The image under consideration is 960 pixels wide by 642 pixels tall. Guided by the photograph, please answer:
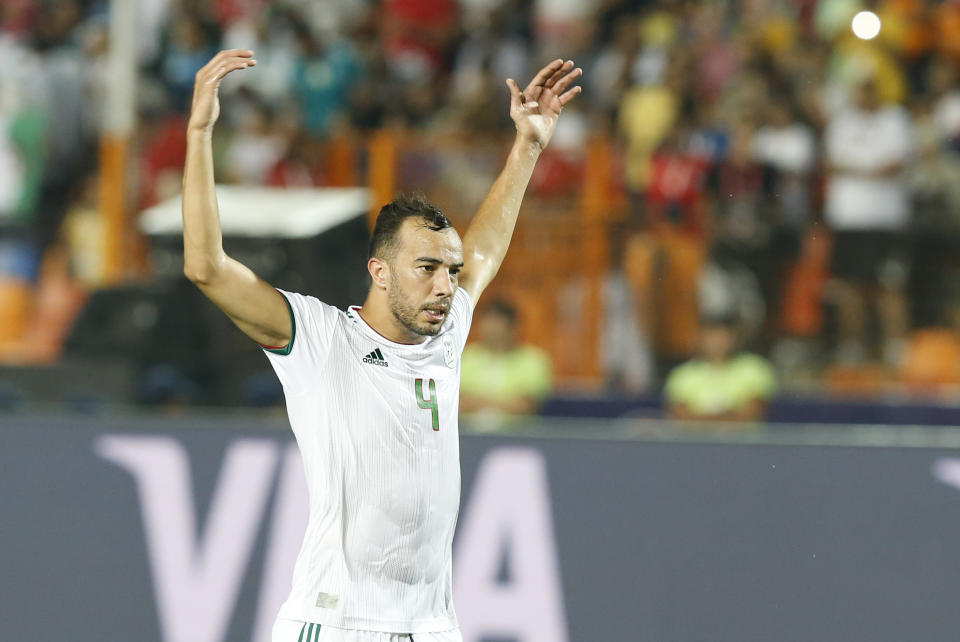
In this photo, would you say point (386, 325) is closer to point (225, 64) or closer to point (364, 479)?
point (364, 479)

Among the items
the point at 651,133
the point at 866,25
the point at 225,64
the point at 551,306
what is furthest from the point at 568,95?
the point at 866,25

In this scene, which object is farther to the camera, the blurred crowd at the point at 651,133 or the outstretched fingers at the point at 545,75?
the blurred crowd at the point at 651,133

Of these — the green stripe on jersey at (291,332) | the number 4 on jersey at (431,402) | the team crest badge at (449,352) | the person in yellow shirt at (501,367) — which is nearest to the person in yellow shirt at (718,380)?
the person in yellow shirt at (501,367)

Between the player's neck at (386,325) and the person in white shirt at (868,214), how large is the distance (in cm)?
565

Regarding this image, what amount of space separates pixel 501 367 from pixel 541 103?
3.95 metres

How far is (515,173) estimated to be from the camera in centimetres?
521

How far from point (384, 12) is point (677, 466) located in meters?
7.26

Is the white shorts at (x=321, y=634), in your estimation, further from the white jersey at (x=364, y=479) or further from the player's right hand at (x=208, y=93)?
the player's right hand at (x=208, y=93)

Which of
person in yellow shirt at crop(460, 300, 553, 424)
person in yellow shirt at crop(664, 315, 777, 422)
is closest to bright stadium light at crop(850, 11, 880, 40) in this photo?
person in yellow shirt at crop(664, 315, 777, 422)

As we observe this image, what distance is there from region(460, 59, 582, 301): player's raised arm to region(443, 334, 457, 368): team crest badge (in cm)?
54

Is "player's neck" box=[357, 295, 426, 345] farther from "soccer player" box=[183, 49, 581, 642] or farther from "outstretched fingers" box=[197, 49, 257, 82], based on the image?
"outstretched fingers" box=[197, 49, 257, 82]

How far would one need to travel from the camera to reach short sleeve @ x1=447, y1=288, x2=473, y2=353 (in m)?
4.73

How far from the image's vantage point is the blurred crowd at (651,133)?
31.3 ft

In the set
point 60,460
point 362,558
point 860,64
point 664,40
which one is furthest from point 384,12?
point 362,558
